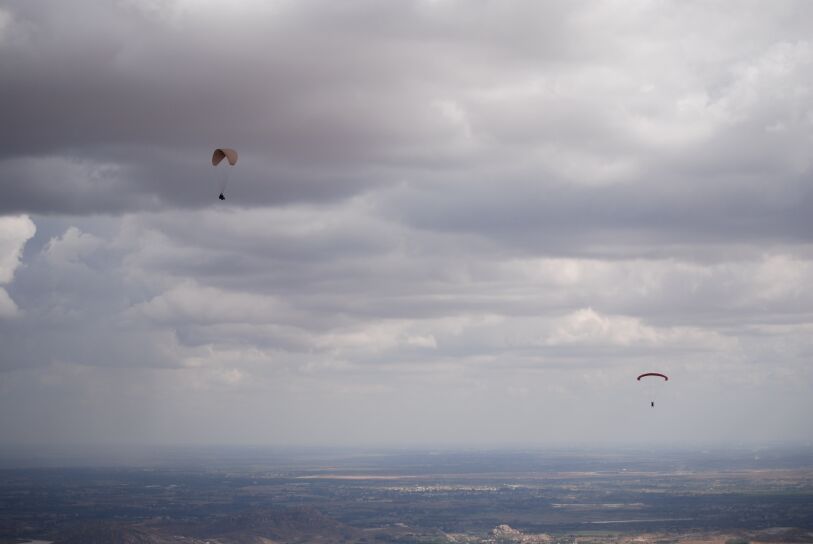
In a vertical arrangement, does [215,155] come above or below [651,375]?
above

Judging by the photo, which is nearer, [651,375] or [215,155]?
[215,155]
